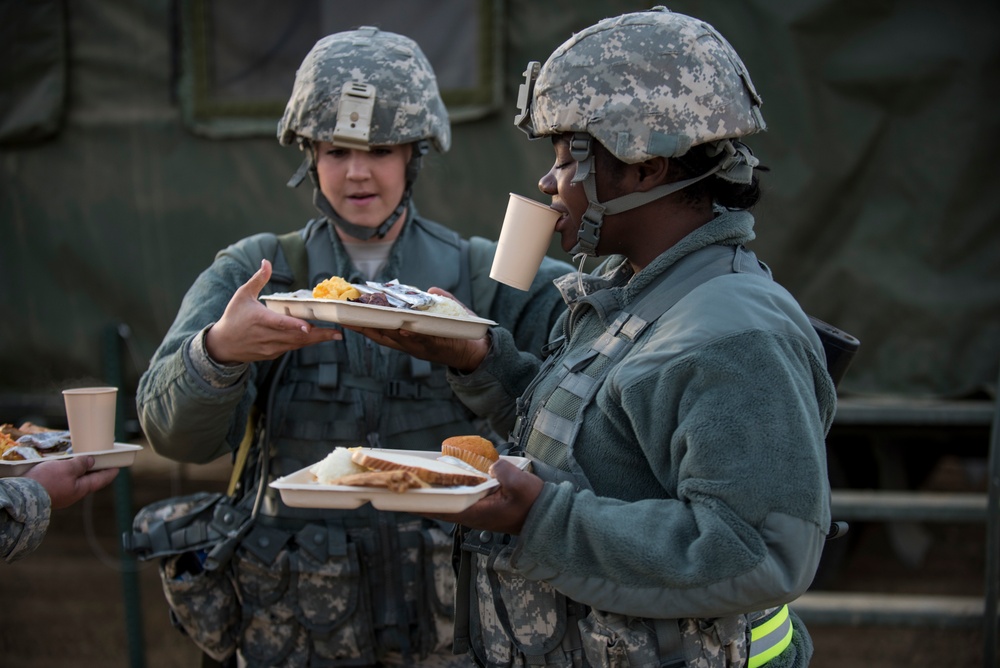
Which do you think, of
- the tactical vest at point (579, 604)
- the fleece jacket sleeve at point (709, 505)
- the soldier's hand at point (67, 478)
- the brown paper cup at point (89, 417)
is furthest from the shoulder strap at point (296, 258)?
the fleece jacket sleeve at point (709, 505)

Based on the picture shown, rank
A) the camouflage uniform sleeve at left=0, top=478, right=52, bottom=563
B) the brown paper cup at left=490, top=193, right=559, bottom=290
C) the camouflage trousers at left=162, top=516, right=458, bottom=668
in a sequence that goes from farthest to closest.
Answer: the camouflage trousers at left=162, top=516, right=458, bottom=668
the brown paper cup at left=490, top=193, right=559, bottom=290
the camouflage uniform sleeve at left=0, top=478, right=52, bottom=563

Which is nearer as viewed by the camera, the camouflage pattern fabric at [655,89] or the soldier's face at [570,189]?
the camouflage pattern fabric at [655,89]

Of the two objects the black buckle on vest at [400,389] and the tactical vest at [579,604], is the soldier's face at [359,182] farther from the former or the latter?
the tactical vest at [579,604]

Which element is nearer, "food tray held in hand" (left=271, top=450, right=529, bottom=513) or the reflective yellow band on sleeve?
"food tray held in hand" (left=271, top=450, right=529, bottom=513)

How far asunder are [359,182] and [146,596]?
4.22m

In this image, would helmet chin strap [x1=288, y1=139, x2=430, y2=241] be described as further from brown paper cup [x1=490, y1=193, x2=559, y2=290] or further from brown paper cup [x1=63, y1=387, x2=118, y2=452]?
brown paper cup [x1=63, y1=387, x2=118, y2=452]

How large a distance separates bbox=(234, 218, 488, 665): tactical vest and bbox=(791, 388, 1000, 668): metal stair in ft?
8.60

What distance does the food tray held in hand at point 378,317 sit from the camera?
93.4 inches

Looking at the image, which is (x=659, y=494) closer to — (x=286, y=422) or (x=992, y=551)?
(x=286, y=422)

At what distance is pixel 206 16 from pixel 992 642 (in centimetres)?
487

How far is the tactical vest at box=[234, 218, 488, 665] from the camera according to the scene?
9.30ft

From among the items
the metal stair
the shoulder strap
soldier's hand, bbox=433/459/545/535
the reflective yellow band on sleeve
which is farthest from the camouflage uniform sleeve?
the metal stair

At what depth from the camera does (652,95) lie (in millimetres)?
2000

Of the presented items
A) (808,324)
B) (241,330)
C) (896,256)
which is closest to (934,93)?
(896,256)
